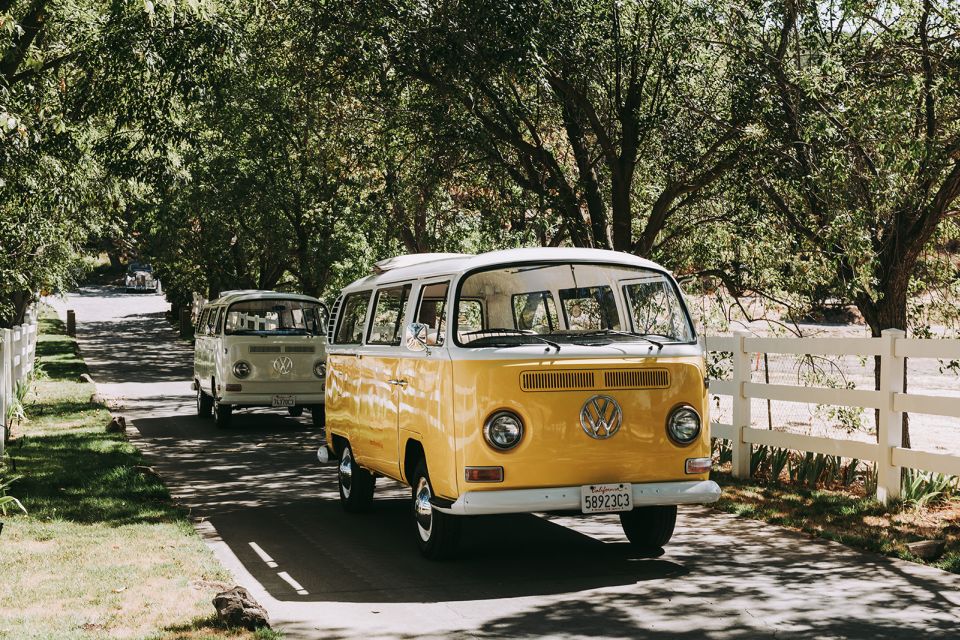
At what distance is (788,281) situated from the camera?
557 inches

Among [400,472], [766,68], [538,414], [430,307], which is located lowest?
[400,472]

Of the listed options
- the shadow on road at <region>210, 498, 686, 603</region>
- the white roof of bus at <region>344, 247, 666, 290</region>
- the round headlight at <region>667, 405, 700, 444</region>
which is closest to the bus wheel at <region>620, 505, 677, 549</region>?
the shadow on road at <region>210, 498, 686, 603</region>

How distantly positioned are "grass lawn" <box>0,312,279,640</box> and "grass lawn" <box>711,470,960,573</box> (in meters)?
4.81

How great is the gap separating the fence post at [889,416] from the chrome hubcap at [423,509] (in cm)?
422

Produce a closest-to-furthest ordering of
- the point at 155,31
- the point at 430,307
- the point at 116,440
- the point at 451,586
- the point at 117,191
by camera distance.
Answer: the point at 451,586, the point at 430,307, the point at 155,31, the point at 116,440, the point at 117,191

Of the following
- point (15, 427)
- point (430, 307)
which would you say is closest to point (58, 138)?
point (15, 427)

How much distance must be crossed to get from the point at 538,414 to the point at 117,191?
15637 millimetres

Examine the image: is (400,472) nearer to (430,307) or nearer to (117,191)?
(430,307)

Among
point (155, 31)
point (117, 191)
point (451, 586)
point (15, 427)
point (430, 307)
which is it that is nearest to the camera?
point (451, 586)

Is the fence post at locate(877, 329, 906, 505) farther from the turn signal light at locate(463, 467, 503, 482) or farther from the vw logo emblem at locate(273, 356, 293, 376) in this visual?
the vw logo emblem at locate(273, 356, 293, 376)

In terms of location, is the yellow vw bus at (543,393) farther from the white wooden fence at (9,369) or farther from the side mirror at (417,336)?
the white wooden fence at (9,369)

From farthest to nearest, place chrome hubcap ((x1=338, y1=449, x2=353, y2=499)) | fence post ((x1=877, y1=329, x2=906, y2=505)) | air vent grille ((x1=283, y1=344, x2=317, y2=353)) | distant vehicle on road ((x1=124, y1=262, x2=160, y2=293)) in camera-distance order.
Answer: distant vehicle on road ((x1=124, y1=262, x2=160, y2=293)) < air vent grille ((x1=283, y1=344, x2=317, y2=353)) < chrome hubcap ((x1=338, y1=449, x2=353, y2=499)) < fence post ((x1=877, y1=329, x2=906, y2=505))

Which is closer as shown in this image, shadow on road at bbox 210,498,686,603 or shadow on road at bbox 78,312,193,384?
shadow on road at bbox 210,498,686,603

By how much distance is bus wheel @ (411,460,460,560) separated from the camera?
7.75 metres
